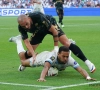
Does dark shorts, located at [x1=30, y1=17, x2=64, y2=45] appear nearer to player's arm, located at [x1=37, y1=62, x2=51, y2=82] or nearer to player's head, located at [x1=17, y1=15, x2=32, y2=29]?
player's head, located at [x1=17, y1=15, x2=32, y2=29]

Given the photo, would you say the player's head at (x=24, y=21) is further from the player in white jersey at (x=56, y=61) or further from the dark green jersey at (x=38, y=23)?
the player in white jersey at (x=56, y=61)

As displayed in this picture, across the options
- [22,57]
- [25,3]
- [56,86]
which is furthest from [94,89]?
[25,3]

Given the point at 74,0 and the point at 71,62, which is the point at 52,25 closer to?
the point at 71,62

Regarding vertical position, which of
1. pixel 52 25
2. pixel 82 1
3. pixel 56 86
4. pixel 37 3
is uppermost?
pixel 52 25

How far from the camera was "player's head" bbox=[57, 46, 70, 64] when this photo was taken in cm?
874

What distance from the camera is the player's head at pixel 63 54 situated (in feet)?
28.7

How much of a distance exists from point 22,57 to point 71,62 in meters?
1.53

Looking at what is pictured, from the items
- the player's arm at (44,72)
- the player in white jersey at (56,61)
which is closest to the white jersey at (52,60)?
the player in white jersey at (56,61)

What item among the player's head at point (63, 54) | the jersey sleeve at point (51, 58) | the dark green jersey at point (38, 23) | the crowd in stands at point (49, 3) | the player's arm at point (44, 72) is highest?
the dark green jersey at point (38, 23)

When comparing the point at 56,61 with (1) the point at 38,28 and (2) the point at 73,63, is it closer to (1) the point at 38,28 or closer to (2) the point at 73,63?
(2) the point at 73,63

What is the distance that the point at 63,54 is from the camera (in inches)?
346

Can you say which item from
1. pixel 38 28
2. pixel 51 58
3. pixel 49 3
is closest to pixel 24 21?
pixel 38 28

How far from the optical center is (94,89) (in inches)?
307

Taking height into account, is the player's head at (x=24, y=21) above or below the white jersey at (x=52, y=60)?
above
